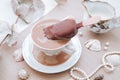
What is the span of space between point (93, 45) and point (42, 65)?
0.15 m

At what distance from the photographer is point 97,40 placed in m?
0.70

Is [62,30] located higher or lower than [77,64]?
higher

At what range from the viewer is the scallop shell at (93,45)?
2.26ft

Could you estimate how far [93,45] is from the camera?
0.69 metres

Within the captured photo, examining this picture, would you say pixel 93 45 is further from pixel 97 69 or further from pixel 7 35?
pixel 7 35

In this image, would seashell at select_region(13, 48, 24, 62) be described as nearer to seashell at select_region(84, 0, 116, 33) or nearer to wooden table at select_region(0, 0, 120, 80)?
wooden table at select_region(0, 0, 120, 80)

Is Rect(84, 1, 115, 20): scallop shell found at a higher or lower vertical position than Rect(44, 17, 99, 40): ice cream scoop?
lower

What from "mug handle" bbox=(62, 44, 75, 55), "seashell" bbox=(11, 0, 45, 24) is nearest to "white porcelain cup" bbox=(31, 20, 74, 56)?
"mug handle" bbox=(62, 44, 75, 55)

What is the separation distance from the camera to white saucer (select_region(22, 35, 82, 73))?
642 millimetres

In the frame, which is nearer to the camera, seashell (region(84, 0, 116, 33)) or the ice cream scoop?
the ice cream scoop

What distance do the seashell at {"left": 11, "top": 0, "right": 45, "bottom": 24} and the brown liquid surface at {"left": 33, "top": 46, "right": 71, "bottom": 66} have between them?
0.38 feet

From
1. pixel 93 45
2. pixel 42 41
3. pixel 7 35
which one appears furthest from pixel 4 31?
pixel 93 45

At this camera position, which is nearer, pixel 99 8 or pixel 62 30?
pixel 62 30

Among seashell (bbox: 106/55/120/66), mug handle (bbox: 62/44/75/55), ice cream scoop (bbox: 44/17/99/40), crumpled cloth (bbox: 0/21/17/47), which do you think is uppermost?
ice cream scoop (bbox: 44/17/99/40)
